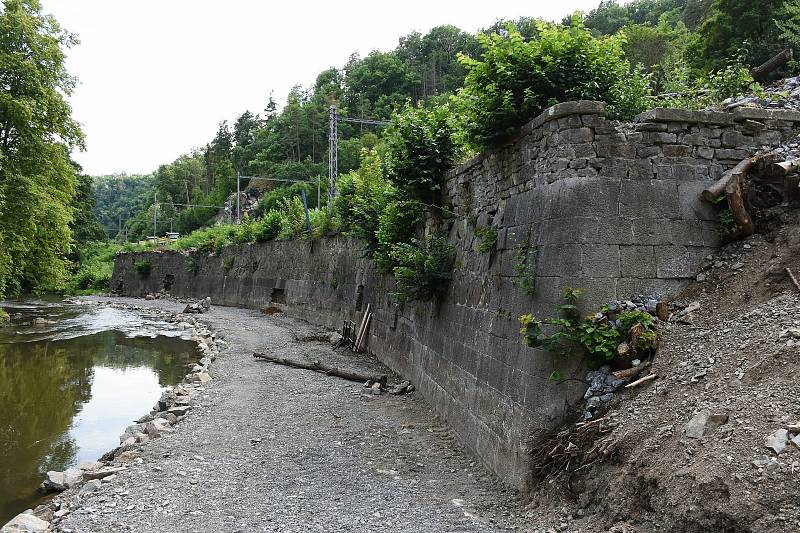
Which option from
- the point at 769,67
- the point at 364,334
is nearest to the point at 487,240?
the point at 364,334

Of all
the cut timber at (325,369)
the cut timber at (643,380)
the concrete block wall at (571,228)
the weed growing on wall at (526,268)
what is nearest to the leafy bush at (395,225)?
the cut timber at (325,369)

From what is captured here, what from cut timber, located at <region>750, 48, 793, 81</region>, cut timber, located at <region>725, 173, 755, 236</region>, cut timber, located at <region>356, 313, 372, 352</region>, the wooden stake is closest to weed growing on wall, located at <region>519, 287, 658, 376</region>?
the wooden stake

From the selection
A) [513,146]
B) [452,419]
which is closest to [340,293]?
[452,419]

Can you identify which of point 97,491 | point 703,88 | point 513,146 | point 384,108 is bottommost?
point 97,491

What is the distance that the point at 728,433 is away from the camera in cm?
338

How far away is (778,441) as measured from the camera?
3.10m

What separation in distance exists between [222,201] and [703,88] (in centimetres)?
6040

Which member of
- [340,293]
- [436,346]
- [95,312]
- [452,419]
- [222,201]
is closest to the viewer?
[452,419]

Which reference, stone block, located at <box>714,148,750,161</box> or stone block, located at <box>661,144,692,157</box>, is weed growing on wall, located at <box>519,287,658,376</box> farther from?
stone block, located at <box>714,148,750,161</box>

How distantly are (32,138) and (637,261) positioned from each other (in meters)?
19.1

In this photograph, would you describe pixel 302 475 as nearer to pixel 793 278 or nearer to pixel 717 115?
pixel 793 278

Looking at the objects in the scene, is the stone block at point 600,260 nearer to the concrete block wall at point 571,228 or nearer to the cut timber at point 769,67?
the concrete block wall at point 571,228

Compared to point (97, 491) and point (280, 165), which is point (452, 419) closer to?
point (97, 491)

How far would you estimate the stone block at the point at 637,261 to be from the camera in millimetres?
5016
